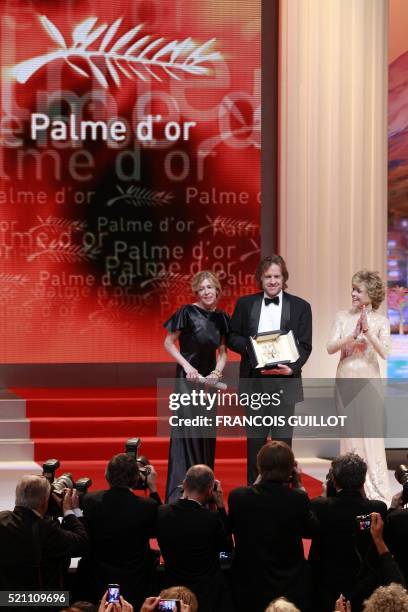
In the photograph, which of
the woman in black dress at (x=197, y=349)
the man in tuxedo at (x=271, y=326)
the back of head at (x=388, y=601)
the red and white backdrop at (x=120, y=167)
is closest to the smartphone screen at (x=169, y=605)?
the back of head at (x=388, y=601)

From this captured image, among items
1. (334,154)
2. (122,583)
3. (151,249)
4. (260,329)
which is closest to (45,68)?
(151,249)

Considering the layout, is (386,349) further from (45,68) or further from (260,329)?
(45,68)

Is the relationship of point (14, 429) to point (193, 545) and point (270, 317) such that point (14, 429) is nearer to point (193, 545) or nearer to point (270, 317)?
point (270, 317)

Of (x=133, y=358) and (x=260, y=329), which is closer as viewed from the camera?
(x=260, y=329)

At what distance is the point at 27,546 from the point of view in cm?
450

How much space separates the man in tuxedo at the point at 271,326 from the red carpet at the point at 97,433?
235 cm

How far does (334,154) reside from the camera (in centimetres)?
957

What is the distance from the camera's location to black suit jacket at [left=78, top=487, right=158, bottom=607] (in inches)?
188

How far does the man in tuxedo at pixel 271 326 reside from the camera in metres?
6.13

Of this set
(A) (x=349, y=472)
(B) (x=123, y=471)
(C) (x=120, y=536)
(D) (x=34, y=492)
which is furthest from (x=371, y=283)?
(D) (x=34, y=492)

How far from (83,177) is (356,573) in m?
6.44

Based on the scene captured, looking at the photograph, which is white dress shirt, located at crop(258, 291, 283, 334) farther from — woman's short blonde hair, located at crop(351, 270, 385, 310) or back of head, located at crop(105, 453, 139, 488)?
back of head, located at crop(105, 453, 139, 488)

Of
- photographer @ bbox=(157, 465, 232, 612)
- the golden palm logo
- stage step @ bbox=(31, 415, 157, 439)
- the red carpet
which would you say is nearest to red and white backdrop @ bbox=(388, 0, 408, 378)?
the golden palm logo

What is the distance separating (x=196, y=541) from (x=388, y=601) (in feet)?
4.44
